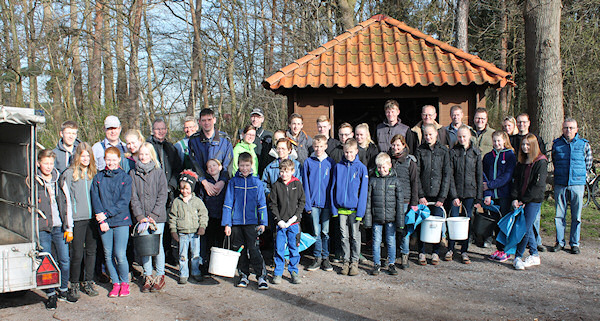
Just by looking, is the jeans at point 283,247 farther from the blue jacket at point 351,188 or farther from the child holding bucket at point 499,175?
the child holding bucket at point 499,175

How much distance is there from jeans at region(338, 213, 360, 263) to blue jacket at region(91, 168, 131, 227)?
8.00 feet

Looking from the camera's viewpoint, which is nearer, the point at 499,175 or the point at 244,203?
the point at 244,203

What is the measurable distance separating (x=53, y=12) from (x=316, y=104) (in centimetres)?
1163

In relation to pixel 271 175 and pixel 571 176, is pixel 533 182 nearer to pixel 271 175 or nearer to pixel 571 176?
pixel 571 176

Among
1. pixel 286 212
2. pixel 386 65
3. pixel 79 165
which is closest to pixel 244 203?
pixel 286 212

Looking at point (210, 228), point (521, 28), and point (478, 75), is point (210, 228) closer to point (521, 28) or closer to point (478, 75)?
point (478, 75)

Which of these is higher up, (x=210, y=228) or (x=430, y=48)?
(x=430, y=48)

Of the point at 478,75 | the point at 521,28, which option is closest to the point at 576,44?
the point at 521,28

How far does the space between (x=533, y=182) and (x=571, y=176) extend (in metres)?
1.17

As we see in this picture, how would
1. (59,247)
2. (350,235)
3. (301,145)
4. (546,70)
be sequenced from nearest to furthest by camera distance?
(59,247), (350,235), (301,145), (546,70)

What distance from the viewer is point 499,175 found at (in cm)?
646

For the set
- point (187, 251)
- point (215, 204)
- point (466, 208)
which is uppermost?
point (215, 204)

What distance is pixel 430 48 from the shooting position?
8906 millimetres

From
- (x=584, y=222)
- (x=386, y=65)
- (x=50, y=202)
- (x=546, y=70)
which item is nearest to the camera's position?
(x=50, y=202)
